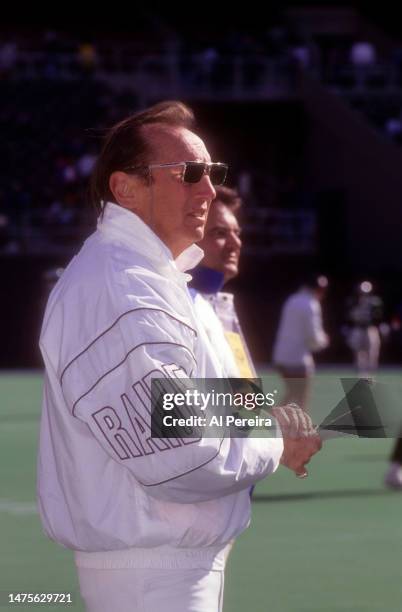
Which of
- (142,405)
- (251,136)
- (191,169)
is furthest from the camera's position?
(251,136)

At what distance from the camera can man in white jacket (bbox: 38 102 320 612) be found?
2785 millimetres

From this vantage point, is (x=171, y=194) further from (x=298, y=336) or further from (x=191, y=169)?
(x=298, y=336)

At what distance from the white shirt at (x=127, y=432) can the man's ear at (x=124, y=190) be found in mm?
36

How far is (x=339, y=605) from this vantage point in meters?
6.96

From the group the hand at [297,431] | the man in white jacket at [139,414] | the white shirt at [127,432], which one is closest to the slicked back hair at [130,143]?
the man in white jacket at [139,414]

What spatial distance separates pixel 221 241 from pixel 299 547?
9.31 feet

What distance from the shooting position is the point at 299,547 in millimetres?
8570

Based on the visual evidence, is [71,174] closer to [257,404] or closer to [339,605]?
[339,605]

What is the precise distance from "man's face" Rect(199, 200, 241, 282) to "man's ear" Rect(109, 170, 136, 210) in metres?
3.05

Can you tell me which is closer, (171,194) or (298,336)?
(171,194)

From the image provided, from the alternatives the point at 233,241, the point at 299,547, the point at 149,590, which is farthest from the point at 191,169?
the point at 299,547

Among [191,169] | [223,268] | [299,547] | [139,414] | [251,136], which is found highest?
[191,169]

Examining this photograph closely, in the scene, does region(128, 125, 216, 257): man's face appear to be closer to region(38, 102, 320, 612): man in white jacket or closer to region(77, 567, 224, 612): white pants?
region(38, 102, 320, 612): man in white jacket

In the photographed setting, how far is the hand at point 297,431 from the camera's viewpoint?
2961 millimetres
